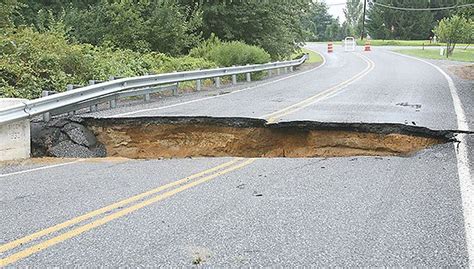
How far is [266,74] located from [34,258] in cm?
2035

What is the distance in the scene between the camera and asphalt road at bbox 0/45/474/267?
381cm

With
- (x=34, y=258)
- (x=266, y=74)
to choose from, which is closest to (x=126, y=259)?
(x=34, y=258)

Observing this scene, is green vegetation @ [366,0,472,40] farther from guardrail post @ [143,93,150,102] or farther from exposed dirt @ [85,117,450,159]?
exposed dirt @ [85,117,450,159]

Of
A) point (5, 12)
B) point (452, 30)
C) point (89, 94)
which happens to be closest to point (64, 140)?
point (89, 94)

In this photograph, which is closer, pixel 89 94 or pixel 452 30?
pixel 89 94

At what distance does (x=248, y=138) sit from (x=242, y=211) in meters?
4.53

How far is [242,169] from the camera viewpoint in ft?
21.9

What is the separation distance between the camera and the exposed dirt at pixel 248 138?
8445 millimetres

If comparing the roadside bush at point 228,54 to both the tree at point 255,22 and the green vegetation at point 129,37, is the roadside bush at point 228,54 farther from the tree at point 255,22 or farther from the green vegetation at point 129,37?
the tree at point 255,22

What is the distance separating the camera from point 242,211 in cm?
485

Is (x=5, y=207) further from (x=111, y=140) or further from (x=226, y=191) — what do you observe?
(x=111, y=140)

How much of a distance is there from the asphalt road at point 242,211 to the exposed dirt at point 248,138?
36.4 inches

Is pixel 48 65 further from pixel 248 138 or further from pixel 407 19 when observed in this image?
pixel 407 19

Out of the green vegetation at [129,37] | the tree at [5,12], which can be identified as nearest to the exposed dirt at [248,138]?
the green vegetation at [129,37]
